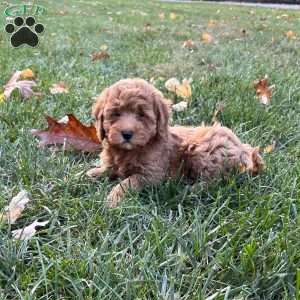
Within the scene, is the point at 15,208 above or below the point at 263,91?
below

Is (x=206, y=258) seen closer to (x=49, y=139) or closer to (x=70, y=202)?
(x=70, y=202)

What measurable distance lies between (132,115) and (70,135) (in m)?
0.72

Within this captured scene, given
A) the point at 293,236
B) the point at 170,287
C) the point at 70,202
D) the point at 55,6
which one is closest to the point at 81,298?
the point at 170,287

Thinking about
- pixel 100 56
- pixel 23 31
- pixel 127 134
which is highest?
pixel 23 31

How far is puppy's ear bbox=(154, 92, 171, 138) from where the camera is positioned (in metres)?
3.28

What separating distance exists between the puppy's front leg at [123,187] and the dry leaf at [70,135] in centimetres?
60

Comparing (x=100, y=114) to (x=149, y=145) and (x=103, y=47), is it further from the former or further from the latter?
(x=103, y=47)

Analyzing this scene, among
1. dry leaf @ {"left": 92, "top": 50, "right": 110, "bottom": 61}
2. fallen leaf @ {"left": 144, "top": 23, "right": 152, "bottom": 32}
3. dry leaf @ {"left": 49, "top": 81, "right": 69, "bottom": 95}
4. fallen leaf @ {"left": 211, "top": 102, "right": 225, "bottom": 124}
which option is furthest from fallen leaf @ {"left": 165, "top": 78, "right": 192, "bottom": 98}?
fallen leaf @ {"left": 144, "top": 23, "right": 152, "bottom": 32}

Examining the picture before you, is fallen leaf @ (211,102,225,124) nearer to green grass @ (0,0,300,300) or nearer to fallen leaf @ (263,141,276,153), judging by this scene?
green grass @ (0,0,300,300)

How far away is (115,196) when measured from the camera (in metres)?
3.03

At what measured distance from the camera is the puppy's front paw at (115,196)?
9.62ft

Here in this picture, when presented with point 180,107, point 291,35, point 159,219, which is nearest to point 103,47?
point 180,107

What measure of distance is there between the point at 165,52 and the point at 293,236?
17.2 feet

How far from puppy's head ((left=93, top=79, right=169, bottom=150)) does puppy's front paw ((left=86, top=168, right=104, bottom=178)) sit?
0.69 ft
